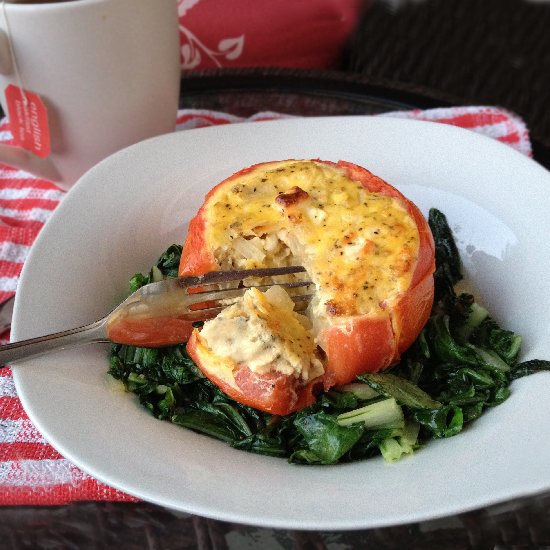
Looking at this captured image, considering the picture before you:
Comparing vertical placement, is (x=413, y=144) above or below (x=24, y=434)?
above

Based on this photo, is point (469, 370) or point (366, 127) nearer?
point (469, 370)

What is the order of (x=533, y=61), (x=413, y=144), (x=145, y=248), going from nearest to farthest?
1. (x=145, y=248)
2. (x=413, y=144)
3. (x=533, y=61)

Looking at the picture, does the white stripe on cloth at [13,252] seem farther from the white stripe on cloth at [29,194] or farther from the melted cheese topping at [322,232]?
the melted cheese topping at [322,232]

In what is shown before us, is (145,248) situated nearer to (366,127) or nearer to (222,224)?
(222,224)

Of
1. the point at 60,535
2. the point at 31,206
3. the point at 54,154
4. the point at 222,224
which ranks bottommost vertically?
the point at 60,535

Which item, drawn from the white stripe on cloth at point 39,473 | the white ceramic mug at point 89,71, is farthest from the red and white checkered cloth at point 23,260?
the white ceramic mug at point 89,71

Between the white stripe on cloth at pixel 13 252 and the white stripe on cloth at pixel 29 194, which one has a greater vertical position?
the white stripe on cloth at pixel 29 194

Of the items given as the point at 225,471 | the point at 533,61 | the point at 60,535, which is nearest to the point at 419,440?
the point at 225,471
